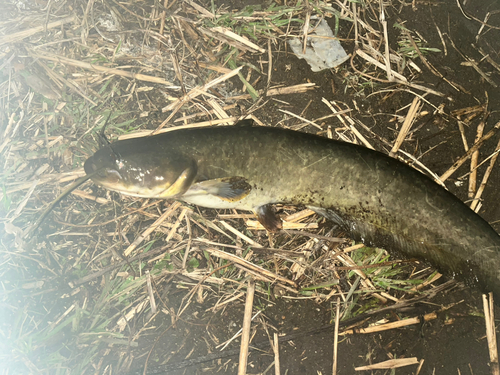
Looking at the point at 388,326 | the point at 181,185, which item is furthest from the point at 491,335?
the point at 181,185

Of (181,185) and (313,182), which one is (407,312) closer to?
(313,182)

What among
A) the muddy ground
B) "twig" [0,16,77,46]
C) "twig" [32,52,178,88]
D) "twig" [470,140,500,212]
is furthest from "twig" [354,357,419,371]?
"twig" [0,16,77,46]

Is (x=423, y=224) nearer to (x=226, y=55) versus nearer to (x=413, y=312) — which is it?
(x=413, y=312)

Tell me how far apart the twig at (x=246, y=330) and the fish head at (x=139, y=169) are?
3.56 ft

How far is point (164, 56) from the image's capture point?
2.75m

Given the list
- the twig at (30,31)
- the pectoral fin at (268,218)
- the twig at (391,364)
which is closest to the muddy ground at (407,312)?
the twig at (391,364)

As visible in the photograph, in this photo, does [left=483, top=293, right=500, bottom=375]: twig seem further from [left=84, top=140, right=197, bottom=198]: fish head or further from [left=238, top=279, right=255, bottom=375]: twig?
[left=84, top=140, right=197, bottom=198]: fish head

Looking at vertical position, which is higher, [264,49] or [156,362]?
[264,49]

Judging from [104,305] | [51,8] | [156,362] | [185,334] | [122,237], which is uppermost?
[51,8]

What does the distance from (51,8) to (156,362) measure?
10.7ft

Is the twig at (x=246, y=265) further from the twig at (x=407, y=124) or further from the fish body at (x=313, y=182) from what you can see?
the twig at (x=407, y=124)

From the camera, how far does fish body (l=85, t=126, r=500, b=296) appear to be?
89.9 inches

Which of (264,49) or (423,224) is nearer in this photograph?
(423,224)

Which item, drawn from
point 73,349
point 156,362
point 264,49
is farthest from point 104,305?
point 264,49
